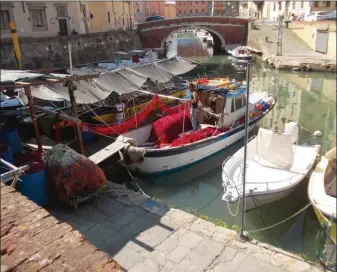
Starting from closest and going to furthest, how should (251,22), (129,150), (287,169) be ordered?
(287,169) → (129,150) → (251,22)

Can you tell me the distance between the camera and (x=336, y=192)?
4.61 feet

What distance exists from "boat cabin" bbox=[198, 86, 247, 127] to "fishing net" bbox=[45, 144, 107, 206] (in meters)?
5.13

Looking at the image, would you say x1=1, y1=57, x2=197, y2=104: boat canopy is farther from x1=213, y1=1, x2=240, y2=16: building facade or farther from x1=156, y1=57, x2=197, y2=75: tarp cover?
x1=213, y1=1, x2=240, y2=16: building facade

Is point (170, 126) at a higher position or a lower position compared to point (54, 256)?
lower

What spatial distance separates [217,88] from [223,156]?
2384 mm

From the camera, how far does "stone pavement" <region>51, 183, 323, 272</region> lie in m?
4.96

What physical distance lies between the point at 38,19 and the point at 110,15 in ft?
32.1

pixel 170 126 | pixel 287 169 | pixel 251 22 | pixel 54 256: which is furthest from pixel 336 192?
pixel 251 22

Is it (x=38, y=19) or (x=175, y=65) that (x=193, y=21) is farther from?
(x=175, y=65)

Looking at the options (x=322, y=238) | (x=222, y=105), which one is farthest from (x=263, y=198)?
(x=322, y=238)

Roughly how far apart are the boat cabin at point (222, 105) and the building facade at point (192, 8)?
2567 inches

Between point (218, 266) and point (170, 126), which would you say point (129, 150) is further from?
point (218, 266)

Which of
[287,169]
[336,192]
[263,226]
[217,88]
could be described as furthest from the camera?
Answer: [217,88]

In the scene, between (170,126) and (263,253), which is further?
(170,126)
